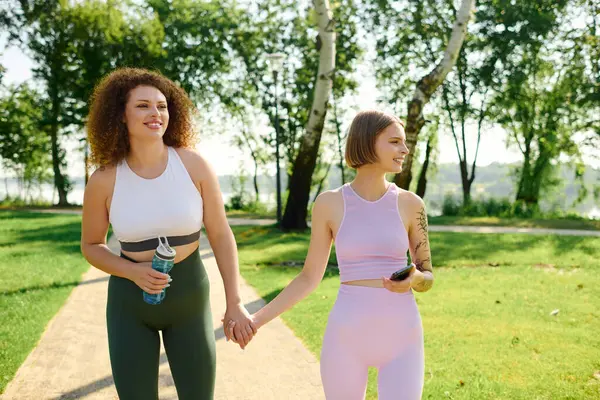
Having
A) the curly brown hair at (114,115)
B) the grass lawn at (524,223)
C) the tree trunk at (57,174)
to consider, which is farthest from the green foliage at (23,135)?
the curly brown hair at (114,115)

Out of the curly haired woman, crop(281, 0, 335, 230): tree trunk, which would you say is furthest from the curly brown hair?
crop(281, 0, 335, 230): tree trunk

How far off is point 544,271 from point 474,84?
22451 millimetres

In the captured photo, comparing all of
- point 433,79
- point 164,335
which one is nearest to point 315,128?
point 433,79

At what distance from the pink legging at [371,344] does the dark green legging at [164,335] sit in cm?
61

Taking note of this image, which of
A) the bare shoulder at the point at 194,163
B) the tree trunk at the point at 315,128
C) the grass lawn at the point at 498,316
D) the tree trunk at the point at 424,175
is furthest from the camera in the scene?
the tree trunk at the point at 424,175

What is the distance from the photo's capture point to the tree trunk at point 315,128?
13789 millimetres

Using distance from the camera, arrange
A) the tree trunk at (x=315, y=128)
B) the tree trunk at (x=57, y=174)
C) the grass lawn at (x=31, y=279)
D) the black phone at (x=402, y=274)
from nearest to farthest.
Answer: the black phone at (x=402, y=274) → the grass lawn at (x=31, y=279) → the tree trunk at (x=315, y=128) → the tree trunk at (x=57, y=174)

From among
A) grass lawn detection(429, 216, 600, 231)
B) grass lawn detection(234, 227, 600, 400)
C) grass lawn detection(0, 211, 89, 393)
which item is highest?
grass lawn detection(234, 227, 600, 400)

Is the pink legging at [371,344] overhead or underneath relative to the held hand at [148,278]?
underneath

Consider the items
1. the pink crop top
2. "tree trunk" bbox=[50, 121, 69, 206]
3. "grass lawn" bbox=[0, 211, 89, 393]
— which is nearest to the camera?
the pink crop top

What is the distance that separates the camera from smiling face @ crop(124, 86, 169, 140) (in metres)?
2.91

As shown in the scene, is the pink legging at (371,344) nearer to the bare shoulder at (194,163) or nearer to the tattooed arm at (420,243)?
the tattooed arm at (420,243)

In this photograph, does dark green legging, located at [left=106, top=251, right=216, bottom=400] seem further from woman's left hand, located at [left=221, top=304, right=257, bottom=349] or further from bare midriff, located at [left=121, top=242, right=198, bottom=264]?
woman's left hand, located at [left=221, top=304, right=257, bottom=349]

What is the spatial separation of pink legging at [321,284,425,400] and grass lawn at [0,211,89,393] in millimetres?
3901
